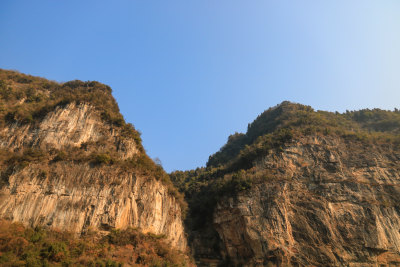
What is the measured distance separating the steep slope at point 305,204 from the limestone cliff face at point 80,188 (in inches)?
230

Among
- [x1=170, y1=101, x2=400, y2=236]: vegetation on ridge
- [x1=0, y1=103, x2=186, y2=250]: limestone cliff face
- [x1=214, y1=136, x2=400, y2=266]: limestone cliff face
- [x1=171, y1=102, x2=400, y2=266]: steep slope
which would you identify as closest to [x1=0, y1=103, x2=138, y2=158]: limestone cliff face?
[x1=0, y1=103, x2=186, y2=250]: limestone cliff face

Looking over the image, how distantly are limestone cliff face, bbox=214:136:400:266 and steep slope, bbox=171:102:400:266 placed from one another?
10cm

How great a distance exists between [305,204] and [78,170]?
25.3 m

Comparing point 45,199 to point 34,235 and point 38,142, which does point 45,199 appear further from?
point 38,142

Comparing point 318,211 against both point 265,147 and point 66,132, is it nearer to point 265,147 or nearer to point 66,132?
point 265,147

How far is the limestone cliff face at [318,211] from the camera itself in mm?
26812

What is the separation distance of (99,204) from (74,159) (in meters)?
5.92

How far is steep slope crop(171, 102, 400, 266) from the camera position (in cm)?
2713

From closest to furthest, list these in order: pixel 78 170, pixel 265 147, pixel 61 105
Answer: pixel 78 170
pixel 61 105
pixel 265 147

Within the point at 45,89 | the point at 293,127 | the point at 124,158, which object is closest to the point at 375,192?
the point at 293,127

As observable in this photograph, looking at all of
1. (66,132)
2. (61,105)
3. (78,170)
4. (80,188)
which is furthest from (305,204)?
(61,105)

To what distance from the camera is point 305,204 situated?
3050 centimetres

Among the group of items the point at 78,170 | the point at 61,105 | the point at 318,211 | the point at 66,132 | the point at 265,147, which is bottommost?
the point at 318,211

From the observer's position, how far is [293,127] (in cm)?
4203
